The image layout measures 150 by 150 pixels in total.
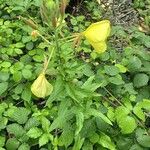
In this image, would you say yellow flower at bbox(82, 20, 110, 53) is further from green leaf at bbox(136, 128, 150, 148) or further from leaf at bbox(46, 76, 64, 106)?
green leaf at bbox(136, 128, 150, 148)

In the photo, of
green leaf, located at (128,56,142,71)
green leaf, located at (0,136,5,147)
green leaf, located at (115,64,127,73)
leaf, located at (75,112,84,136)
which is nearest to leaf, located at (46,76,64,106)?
leaf, located at (75,112,84,136)

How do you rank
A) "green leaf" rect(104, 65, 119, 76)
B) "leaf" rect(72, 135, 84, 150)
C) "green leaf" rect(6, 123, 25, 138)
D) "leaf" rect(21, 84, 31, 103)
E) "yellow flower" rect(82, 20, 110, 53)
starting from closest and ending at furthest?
"yellow flower" rect(82, 20, 110, 53)
"leaf" rect(72, 135, 84, 150)
"green leaf" rect(6, 123, 25, 138)
"leaf" rect(21, 84, 31, 103)
"green leaf" rect(104, 65, 119, 76)

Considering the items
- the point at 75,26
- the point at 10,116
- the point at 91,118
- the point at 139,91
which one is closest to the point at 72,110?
the point at 91,118

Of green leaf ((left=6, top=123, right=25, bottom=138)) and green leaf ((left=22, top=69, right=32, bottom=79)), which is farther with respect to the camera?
green leaf ((left=22, top=69, right=32, bottom=79))

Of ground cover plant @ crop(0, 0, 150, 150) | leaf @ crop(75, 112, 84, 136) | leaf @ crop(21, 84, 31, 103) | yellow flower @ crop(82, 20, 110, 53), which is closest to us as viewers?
yellow flower @ crop(82, 20, 110, 53)

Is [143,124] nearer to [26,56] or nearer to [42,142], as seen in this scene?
[42,142]

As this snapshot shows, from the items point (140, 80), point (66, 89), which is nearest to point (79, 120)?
point (66, 89)

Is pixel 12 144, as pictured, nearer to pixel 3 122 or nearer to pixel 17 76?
pixel 3 122
